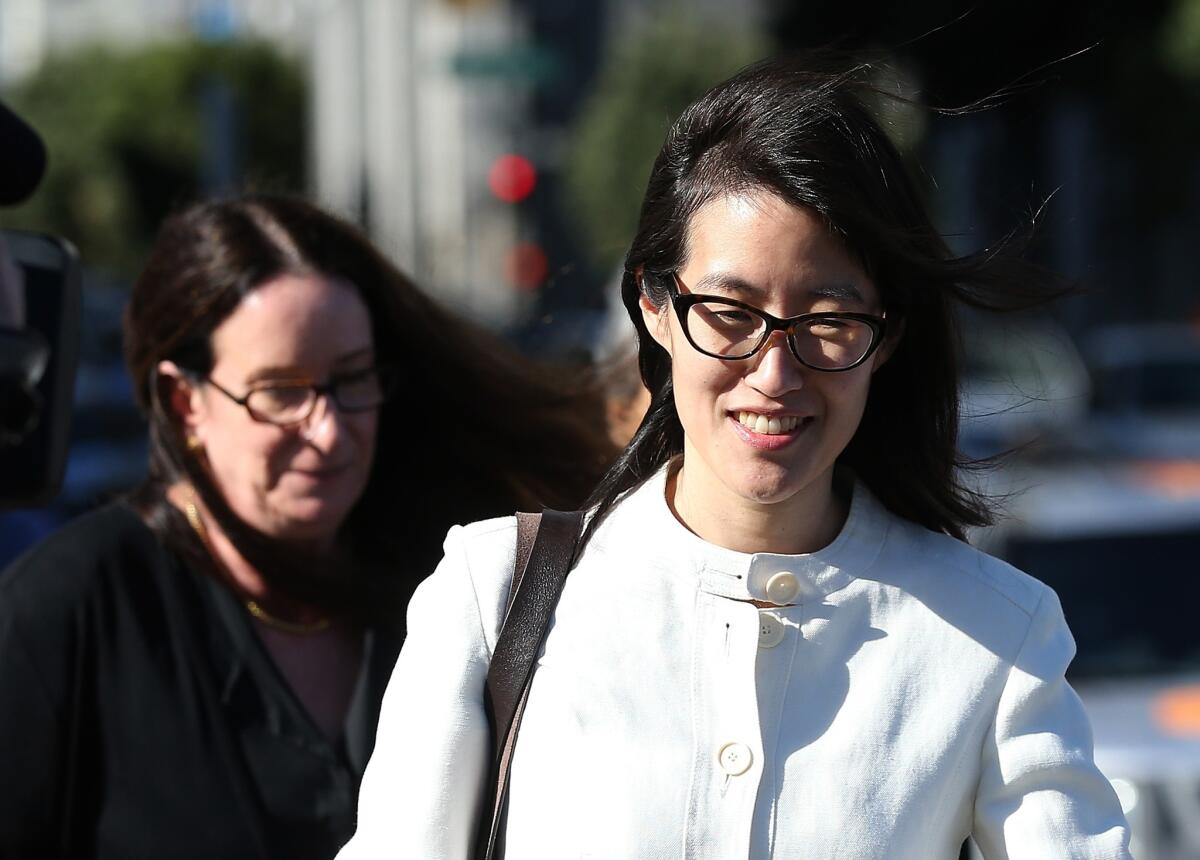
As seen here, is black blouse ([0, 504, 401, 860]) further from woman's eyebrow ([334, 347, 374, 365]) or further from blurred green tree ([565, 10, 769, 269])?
blurred green tree ([565, 10, 769, 269])

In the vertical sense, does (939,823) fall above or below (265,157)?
above

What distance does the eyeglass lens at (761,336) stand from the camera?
1816mm

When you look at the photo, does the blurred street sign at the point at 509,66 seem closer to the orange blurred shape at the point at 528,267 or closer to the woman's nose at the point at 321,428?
the orange blurred shape at the point at 528,267

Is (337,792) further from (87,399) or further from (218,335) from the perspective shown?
(87,399)

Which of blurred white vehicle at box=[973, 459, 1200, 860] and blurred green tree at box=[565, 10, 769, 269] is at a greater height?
blurred white vehicle at box=[973, 459, 1200, 860]

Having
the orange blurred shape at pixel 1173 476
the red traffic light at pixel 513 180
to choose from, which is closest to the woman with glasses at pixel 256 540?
the orange blurred shape at pixel 1173 476

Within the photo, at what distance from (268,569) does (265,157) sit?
47.3 meters

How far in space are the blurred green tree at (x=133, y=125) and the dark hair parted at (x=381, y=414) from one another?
39.2 m

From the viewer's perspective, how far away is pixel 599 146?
33031 mm

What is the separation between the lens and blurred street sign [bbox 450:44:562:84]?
1794cm

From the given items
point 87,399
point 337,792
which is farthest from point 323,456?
point 87,399

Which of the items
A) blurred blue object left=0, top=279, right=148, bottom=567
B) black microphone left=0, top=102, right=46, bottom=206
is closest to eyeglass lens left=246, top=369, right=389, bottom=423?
black microphone left=0, top=102, right=46, bottom=206

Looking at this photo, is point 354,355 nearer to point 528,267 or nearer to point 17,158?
point 17,158

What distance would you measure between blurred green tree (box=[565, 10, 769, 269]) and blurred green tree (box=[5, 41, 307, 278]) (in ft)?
41.4
